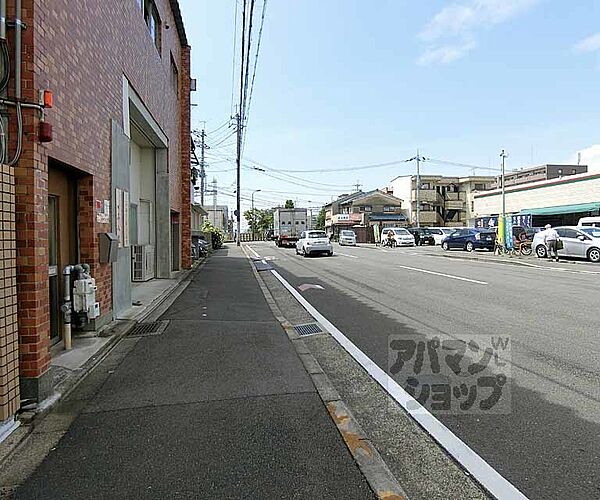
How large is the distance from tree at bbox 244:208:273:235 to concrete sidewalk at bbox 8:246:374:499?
92.2 metres

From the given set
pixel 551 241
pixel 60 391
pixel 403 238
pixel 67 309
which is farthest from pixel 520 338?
pixel 403 238

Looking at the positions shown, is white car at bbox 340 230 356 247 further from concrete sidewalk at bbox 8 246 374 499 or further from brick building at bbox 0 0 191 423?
concrete sidewalk at bbox 8 246 374 499

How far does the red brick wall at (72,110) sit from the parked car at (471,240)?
996 inches

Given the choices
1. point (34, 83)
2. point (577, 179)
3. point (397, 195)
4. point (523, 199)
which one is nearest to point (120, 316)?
point (34, 83)

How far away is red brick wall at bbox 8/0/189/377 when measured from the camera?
4.60 metres

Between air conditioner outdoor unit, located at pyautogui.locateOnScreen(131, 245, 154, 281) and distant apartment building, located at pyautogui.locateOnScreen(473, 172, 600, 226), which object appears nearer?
air conditioner outdoor unit, located at pyautogui.locateOnScreen(131, 245, 154, 281)

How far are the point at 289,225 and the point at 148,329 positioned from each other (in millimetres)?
41846

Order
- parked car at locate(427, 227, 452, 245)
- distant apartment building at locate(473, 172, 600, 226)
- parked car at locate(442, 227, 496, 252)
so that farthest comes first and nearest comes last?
parked car at locate(427, 227, 452, 245)
distant apartment building at locate(473, 172, 600, 226)
parked car at locate(442, 227, 496, 252)

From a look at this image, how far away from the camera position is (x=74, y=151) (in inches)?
256

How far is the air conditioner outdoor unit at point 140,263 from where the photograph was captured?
14656 mm

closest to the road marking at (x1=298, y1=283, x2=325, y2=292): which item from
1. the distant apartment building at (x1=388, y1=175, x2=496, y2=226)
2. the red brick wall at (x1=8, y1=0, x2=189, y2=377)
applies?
the red brick wall at (x1=8, y1=0, x2=189, y2=377)

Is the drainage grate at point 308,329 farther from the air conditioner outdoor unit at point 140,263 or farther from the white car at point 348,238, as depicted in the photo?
the white car at point 348,238

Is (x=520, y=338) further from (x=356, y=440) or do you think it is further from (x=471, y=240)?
(x=471, y=240)

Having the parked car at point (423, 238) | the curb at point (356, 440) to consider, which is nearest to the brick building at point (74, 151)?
the curb at point (356, 440)
